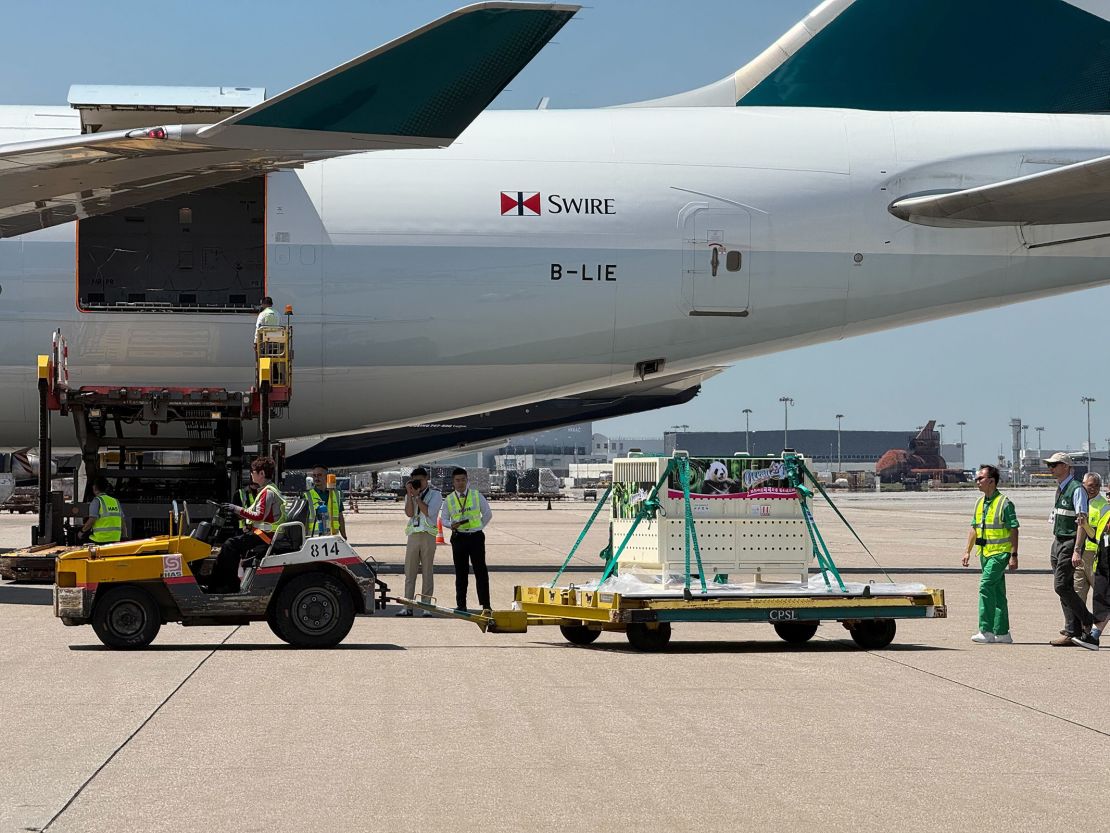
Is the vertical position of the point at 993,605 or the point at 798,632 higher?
the point at 993,605

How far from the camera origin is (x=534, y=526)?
46.0 meters

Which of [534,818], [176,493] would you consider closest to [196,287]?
[176,493]

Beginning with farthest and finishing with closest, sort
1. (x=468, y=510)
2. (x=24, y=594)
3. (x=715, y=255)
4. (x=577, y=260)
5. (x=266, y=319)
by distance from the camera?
(x=715, y=255)
(x=577, y=260)
(x=266, y=319)
(x=24, y=594)
(x=468, y=510)

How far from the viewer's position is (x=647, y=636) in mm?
12570

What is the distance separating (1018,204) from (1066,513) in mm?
8010

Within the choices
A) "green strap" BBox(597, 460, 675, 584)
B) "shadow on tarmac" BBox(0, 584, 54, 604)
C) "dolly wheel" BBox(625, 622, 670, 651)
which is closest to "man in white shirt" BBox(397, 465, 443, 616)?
"green strap" BBox(597, 460, 675, 584)

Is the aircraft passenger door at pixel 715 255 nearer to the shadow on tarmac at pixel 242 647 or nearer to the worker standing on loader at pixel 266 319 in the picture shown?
the worker standing on loader at pixel 266 319

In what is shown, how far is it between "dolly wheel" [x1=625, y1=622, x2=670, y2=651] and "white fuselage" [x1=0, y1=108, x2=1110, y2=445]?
875 centimetres

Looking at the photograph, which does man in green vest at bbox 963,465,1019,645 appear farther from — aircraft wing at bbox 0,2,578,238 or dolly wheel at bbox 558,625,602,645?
aircraft wing at bbox 0,2,578,238

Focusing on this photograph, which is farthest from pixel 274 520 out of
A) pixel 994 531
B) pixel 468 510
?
pixel 994 531

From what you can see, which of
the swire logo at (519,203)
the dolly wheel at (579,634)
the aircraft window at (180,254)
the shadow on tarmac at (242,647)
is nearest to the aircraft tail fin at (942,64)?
the swire logo at (519,203)

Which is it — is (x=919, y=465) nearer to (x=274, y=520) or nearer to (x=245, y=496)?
(x=245, y=496)

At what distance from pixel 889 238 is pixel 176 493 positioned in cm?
1099

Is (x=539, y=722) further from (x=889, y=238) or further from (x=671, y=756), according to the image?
(x=889, y=238)
